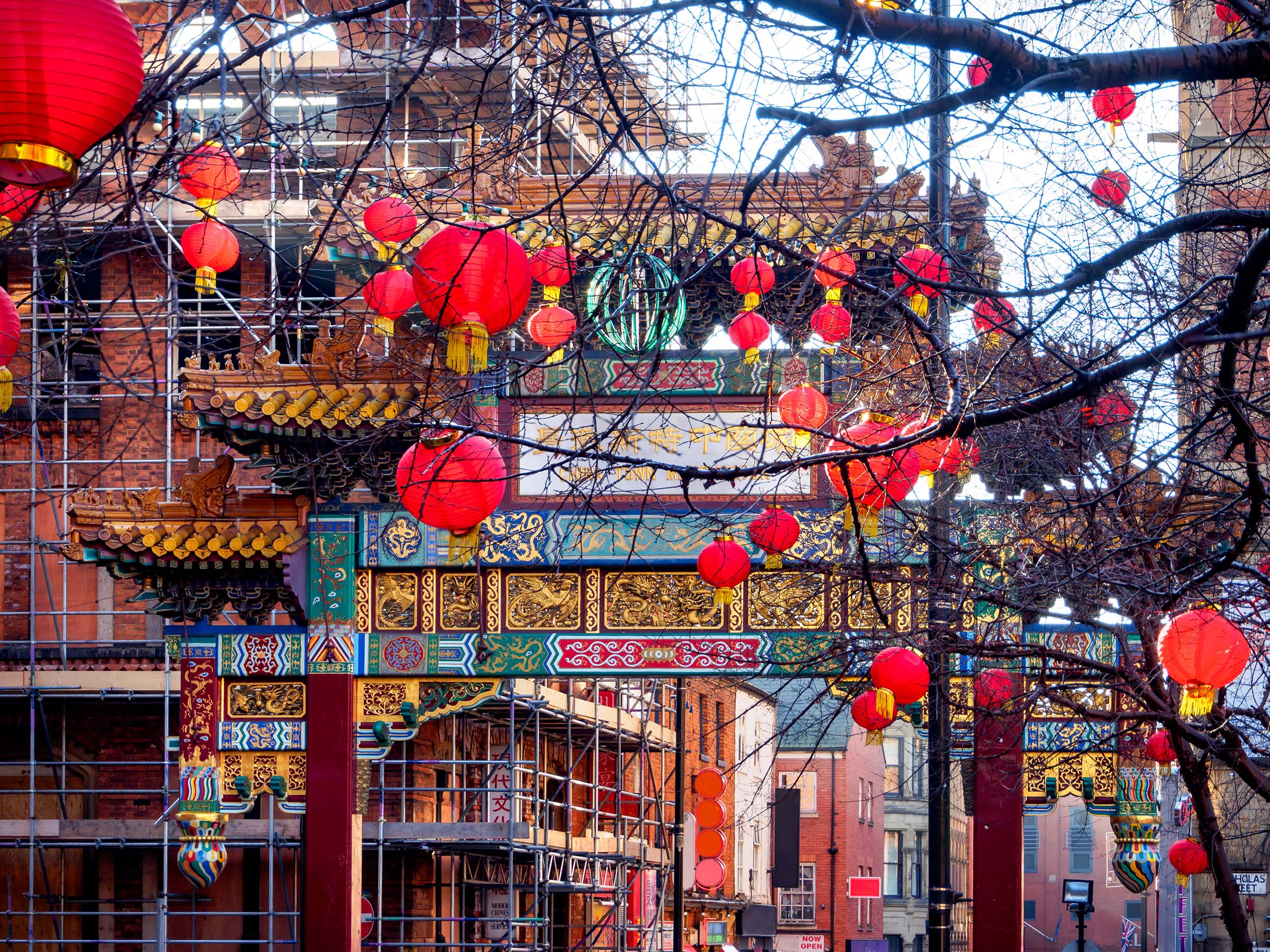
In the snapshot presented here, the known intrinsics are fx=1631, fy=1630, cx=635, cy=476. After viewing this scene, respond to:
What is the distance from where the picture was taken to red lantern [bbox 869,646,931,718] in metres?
10.6

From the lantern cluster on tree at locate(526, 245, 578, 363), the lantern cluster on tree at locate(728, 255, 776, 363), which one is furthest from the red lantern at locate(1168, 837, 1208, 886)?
the lantern cluster on tree at locate(526, 245, 578, 363)

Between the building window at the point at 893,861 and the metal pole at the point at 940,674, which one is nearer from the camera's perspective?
the metal pole at the point at 940,674

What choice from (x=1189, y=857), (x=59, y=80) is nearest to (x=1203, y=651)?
(x=59, y=80)

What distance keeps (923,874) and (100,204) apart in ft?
162

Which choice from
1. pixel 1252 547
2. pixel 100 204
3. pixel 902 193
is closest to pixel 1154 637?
pixel 1252 547

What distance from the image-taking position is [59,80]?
480cm

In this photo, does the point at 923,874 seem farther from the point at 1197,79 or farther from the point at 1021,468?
the point at 1197,79

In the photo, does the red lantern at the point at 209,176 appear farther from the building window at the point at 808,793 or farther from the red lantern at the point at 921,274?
the building window at the point at 808,793

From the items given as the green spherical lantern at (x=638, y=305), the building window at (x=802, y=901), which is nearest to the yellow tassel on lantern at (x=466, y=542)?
the green spherical lantern at (x=638, y=305)

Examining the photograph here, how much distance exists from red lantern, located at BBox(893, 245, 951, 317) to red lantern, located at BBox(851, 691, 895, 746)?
9.00 ft

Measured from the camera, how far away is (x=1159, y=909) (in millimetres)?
43438

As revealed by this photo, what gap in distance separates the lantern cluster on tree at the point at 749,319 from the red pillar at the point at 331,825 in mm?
4126

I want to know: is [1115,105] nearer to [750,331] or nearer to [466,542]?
[750,331]

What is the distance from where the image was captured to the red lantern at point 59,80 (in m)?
4.74
